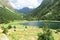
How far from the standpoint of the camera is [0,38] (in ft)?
135

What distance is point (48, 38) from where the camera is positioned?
47.0 m

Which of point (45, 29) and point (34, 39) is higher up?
point (45, 29)

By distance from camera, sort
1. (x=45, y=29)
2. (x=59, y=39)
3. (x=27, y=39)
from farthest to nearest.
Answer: (x=59, y=39) → (x=27, y=39) → (x=45, y=29)

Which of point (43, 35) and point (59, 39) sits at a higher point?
point (43, 35)

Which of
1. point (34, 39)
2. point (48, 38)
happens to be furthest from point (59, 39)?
point (48, 38)

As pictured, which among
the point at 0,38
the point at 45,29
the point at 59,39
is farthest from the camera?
the point at 59,39

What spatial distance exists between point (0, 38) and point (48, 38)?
42.4 ft

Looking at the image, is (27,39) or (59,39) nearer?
(27,39)

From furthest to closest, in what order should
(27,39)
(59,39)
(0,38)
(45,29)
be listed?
(59,39), (27,39), (45,29), (0,38)

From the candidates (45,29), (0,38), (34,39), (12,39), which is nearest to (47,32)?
(45,29)

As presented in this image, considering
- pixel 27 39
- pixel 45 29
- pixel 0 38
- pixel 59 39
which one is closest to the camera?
pixel 0 38

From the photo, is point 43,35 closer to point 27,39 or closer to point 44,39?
point 44,39

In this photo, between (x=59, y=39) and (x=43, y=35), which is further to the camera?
(x=59, y=39)

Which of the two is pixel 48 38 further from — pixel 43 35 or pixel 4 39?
pixel 4 39
